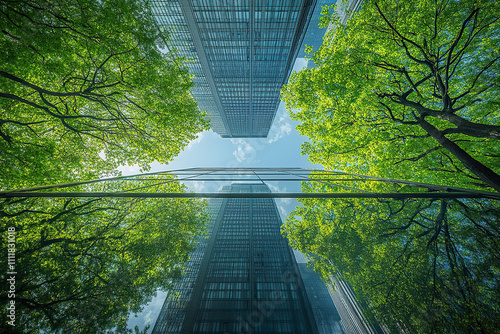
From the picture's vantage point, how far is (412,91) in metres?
8.55

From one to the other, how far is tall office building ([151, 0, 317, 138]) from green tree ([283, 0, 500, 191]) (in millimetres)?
26820

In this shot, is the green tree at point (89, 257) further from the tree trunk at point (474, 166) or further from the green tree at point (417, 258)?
the tree trunk at point (474, 166)

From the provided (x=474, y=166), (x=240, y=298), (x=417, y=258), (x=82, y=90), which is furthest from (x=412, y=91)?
(x=82, y=90)

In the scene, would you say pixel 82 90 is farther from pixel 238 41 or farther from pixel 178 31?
pixel 178 31

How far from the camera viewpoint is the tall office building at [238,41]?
30.8 meters

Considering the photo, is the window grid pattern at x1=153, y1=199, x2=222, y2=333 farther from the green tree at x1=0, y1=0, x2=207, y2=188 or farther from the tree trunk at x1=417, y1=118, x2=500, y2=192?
the green tree at x1=0, y1=0, x2=207, y2=188

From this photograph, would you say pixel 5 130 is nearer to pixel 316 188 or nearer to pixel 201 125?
pixel 201 125

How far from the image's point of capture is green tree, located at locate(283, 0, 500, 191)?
6648 mm

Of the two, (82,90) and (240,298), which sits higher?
(82,90)

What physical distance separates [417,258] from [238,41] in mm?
45972

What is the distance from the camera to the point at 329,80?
9320 mm

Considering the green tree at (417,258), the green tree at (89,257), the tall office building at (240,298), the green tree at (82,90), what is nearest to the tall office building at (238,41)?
the green tree at (82,90)

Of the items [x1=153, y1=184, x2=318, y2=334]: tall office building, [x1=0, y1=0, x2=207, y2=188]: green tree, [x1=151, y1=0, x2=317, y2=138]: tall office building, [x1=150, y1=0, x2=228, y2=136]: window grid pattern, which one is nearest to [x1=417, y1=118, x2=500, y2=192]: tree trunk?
[x1=153, y1=184, x2=318, y2=334]: tall office building

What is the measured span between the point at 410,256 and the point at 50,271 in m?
6.43
